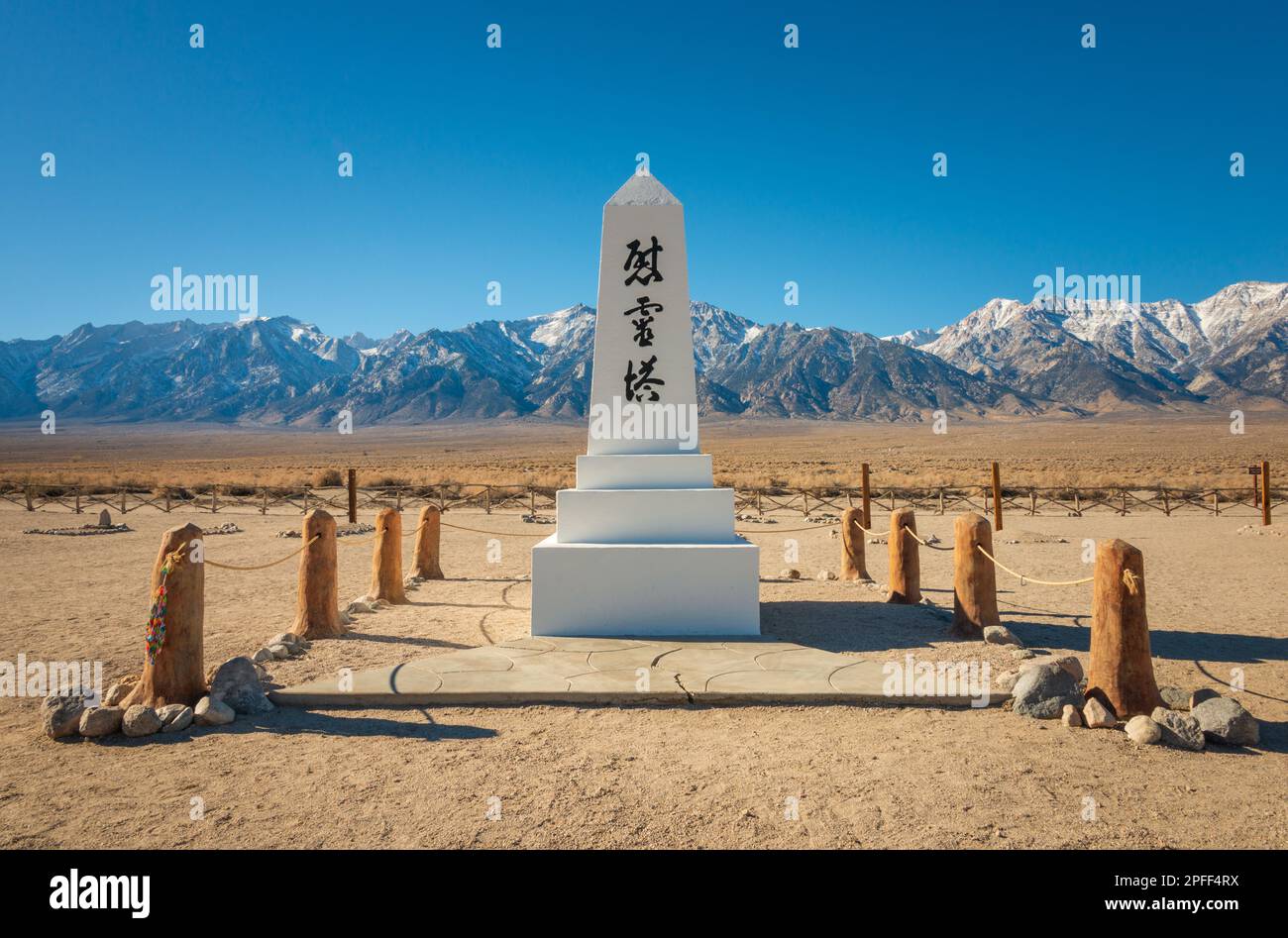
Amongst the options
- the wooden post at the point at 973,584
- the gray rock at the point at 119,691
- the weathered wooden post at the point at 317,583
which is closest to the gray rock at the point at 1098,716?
the wooden post at the point at 973,584

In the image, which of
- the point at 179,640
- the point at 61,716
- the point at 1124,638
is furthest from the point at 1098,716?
the point at 61,716

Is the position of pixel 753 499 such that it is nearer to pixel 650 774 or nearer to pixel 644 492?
pixel 644 492

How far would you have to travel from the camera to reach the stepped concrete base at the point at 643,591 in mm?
7133

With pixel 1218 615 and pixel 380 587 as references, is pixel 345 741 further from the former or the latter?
pixel 1218 615

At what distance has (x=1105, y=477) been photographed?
104ft

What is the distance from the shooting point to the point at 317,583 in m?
7.45

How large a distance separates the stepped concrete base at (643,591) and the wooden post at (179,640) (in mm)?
2763

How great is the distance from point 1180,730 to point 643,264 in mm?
5994

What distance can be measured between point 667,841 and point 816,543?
1192 centimetres

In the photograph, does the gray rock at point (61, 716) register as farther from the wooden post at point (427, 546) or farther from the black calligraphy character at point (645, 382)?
the wooden post at point (427, 546)

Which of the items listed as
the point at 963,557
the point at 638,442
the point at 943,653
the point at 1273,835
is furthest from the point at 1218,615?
the point at 638,442

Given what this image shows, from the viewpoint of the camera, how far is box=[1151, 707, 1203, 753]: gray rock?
458 centimetres

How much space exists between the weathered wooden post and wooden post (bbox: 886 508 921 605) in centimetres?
603

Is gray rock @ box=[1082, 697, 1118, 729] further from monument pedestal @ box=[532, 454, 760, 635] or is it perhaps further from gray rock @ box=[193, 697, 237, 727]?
gray rock @ box=[193, 697, 237, 727]
